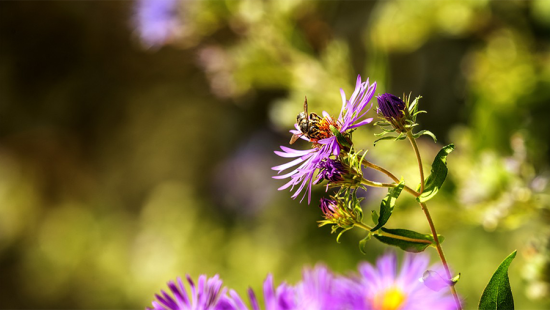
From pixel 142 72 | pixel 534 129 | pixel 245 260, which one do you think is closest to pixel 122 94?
pixel 142 72

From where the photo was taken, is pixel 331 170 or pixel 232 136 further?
pixel 232 136

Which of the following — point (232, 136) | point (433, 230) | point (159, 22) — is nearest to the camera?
point (433, 230)

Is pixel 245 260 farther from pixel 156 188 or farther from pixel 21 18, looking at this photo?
pixel 21 18

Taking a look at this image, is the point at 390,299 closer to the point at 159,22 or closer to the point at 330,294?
the point at 330,294

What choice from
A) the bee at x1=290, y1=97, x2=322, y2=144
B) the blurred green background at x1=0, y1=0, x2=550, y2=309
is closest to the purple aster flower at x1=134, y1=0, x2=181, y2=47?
the blurred green background at x1=0, y1=0, x2=550, y2=309

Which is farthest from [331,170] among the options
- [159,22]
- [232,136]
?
[232,136]

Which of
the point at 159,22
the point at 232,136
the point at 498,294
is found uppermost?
the point at 232,136
